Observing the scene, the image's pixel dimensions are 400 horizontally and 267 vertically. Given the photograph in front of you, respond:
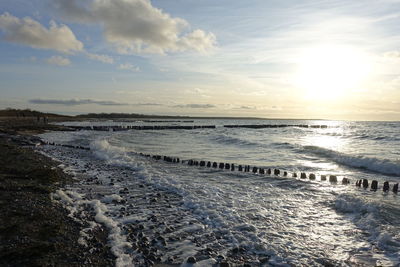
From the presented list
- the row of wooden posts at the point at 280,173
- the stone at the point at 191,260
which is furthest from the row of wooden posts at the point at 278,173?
the stone at the point at 191,260

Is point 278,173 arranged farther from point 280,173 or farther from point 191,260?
point 191,260

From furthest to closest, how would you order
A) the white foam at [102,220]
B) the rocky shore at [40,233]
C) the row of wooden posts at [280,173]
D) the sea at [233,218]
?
the row of wooden posts at [280,173] < the sea at [233,218] < the white foam at [102,220] < the rocky shore at [40,233]

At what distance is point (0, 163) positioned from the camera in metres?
12.7

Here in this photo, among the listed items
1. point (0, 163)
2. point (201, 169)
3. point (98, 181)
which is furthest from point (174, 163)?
point (0, 163)

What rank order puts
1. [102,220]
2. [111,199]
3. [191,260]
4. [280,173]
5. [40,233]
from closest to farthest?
[191,260]
[40,233]
[102,220]
[111,199]
[280,173]

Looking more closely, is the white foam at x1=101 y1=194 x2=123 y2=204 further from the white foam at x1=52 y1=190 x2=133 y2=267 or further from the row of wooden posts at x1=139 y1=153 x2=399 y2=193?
the row of wooden posts at x1=139 y1=153 x2=399 y2=193

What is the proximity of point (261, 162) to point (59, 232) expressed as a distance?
15.6m

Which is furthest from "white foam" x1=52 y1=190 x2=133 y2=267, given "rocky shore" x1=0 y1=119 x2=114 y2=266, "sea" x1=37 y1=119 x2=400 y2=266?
"rocky shore" x1=0 y1=119 x2=114 y2=266

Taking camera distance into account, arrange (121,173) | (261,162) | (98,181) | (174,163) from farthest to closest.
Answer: (261,162) < (174,163) < (121,173) < (98,181)

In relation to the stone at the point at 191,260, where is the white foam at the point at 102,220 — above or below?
above

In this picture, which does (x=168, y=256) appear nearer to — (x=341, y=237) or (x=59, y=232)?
(x=59, y=232)

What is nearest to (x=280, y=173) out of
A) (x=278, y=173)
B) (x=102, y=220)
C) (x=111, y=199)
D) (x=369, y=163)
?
(x=278, y=173)

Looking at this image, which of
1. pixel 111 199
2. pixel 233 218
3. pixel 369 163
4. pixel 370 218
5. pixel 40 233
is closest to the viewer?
pixel 40 233

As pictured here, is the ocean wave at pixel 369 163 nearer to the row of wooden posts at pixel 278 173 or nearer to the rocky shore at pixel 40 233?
the row of wooden posts at pixel 278 173
